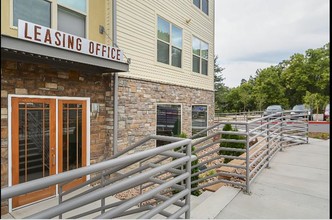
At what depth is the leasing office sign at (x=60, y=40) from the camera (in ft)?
12.6

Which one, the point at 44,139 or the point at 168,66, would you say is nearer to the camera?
the point at 44,139

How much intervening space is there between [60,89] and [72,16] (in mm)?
1850

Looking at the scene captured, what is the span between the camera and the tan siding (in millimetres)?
6680

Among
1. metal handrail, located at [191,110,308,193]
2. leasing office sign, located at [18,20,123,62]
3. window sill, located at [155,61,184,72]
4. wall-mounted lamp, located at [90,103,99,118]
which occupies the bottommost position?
metal handrail, located at [191,110,308,193]

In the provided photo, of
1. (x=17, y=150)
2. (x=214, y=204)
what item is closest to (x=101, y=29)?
(x=17, y=150)

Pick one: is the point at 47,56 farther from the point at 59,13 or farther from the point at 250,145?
the point at 250,145

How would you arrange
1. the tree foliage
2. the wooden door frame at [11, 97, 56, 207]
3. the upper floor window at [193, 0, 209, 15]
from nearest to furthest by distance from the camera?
the wooden door frame at [11, 97, 56, 207] → the upper floor window at [193, 0, 209, 15] → the tree foliage

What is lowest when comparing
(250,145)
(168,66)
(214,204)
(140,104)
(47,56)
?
(214,204)

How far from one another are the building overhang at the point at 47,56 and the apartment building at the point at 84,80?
0.02 m

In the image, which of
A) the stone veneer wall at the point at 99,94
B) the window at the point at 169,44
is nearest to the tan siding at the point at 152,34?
the window at the point at 169,44

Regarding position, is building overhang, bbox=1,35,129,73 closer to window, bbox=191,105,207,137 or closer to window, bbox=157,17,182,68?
window, bbox=157,17,182,68

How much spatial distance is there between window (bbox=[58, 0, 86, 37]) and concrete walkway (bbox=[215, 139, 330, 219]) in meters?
5.15

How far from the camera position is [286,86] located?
125ft

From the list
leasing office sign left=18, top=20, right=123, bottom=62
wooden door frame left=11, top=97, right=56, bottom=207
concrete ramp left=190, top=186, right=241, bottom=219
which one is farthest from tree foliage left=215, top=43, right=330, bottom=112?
wooden door frame left=11, top=97, right=56, bottom=207
